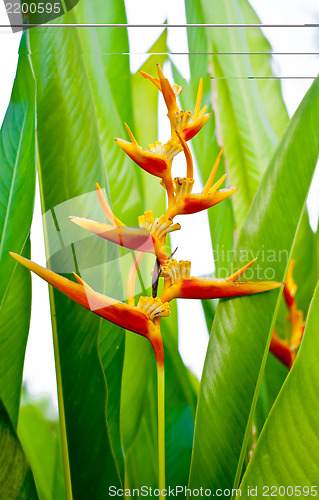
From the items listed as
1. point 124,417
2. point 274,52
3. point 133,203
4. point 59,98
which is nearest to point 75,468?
point 124,417

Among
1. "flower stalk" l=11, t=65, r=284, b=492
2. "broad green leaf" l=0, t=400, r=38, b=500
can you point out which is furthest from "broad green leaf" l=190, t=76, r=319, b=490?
"broad green leaf" l=0, t=400, r=38, b=500

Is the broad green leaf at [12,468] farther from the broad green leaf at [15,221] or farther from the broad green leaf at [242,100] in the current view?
the broad green leaf at [242,100]

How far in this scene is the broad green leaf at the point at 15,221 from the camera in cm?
49

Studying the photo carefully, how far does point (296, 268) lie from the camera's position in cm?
58

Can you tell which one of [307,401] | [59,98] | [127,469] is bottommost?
[127,469]

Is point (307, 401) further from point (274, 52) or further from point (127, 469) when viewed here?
point (274, 52)

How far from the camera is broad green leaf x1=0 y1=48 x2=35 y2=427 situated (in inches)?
19.4

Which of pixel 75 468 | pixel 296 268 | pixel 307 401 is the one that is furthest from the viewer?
pixel 296 268

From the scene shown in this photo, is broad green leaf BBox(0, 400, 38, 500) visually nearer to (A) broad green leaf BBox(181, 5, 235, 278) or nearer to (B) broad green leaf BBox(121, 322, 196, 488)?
(B) broad green leaf BBox(121, 322, 196, 488)

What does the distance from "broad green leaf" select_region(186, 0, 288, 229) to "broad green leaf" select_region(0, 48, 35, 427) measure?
9.6 inches

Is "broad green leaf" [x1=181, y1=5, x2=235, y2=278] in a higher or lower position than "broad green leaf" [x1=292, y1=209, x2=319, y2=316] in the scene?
higher

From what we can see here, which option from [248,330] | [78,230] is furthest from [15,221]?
[248,330]

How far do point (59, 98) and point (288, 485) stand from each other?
0.45m

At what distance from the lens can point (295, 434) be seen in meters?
0.34
